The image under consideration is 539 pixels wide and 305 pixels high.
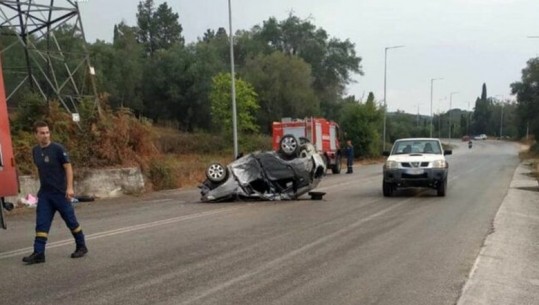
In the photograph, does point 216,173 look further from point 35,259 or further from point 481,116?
point 481,116

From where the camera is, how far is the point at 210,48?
2832 inches

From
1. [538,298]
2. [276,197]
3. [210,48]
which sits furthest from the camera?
[210,48]

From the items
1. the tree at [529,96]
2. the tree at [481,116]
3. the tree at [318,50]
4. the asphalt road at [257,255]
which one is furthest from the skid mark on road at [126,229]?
the tree at [481,116]

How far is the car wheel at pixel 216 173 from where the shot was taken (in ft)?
55.7

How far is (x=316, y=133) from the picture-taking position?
3083cm

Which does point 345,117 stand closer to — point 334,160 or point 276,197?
point 334,160

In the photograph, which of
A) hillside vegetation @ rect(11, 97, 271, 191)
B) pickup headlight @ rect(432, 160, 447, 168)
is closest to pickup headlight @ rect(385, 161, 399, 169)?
pickup headlight @ rect(432, 160, 447, 168)

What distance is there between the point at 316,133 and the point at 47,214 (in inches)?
915

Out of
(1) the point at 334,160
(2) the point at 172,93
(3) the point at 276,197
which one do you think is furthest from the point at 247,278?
(2) the point at 172,93

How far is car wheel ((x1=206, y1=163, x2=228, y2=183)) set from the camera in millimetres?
16984

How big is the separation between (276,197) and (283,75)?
5339cm

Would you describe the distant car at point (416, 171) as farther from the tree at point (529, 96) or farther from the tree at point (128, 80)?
the tree at point (128, 80)

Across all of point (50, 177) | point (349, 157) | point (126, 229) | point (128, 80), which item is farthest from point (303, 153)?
point (128, 80)

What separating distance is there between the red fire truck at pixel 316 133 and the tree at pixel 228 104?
25176 mm
